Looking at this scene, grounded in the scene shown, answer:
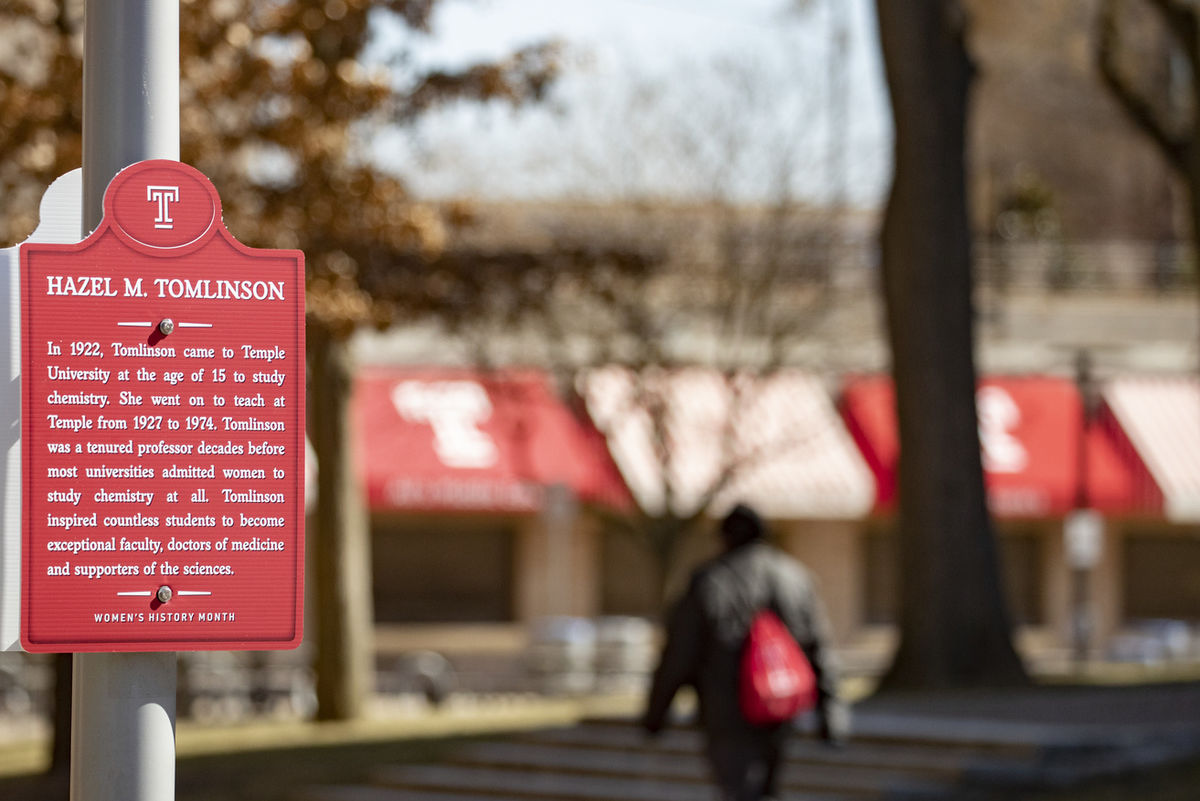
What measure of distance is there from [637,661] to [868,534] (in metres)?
7.21

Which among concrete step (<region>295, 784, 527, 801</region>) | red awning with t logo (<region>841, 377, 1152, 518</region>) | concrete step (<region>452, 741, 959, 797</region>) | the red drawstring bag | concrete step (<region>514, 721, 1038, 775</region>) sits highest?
red awning with t logo (<region>841, 377, 1152, 518</region>)

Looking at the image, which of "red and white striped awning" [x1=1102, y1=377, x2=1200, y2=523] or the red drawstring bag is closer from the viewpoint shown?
the red drawstring bag

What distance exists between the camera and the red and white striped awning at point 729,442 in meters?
25.0

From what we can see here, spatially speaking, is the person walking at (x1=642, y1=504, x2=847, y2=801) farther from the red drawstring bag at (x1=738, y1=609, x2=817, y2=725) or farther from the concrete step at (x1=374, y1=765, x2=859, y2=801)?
the concrete step at (x1=374, y1=765, x2=859, y2=801)

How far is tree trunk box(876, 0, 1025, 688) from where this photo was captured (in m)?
15.2

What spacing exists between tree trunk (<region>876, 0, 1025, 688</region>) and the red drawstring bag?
782 centimetres

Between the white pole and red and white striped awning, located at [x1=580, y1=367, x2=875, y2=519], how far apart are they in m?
21.5

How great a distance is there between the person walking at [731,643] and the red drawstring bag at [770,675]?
0.15ft

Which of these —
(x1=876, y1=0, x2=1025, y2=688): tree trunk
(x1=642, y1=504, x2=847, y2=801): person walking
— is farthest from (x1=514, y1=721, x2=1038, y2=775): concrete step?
(x1=876, y1=0, x2=1025, y2=688): tree trunk

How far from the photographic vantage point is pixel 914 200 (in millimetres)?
15414

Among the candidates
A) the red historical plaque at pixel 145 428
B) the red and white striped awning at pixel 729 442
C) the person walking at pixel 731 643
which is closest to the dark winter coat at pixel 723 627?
the person walking at pixel 731 643

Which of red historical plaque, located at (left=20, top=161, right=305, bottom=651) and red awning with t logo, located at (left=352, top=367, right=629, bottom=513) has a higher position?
red awning with t logo, located at (left=352, top=367, right=629, bottom=513)

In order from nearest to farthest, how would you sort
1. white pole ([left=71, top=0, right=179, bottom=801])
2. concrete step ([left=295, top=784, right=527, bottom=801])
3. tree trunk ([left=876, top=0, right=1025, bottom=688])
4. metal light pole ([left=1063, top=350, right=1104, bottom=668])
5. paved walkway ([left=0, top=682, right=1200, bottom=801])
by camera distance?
1. white pole ([left=71, top=0, right=179, bottom=801])
2. paved walkway ([left=0, top=682, right=1200, bottom=801])
3. concrete step ([left=295, top=784, right=527, bottom=801])
4. tree trunk ([left=876, top=0, right=1025, bottom=688])
5. metal light pole ([left=1063, top=350, right=1104, bottom=668])

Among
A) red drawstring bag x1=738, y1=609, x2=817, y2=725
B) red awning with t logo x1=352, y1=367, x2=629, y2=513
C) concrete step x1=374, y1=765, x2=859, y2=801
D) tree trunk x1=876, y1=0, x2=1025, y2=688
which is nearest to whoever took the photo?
red drawstring bag x1=738, y1=609, x2=817, y2=725
